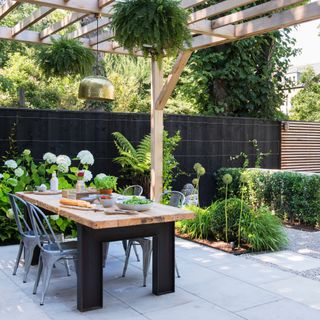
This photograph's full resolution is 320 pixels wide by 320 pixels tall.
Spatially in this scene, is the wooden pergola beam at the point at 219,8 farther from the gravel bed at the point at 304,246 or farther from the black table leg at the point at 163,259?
the gravel bed at the point at 304,246

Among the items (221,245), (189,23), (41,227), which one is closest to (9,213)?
(41,227)

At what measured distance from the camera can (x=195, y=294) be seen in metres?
3.84

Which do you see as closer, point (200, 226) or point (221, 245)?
point (221, 245)

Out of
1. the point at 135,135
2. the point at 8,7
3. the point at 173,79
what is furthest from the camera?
the point at 135,135

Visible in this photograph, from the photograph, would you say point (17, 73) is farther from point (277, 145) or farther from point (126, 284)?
point (126, 284)

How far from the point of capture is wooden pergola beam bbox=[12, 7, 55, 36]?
533cm

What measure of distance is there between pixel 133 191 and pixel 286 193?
2591 mm

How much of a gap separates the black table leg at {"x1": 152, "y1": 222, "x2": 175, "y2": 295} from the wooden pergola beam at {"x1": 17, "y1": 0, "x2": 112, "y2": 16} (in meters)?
2.61

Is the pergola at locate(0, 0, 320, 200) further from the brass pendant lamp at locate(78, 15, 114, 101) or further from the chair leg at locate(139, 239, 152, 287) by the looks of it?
the chair leg at locate(139, 239, 152, 287)

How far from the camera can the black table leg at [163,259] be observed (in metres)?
3.78

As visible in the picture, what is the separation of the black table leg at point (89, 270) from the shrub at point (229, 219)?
99.6 inches

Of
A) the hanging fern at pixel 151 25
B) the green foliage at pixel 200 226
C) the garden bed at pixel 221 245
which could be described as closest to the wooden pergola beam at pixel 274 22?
the hanging fern at pixel 151 25

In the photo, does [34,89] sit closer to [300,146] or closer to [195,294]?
[300,146]

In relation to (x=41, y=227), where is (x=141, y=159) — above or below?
above
